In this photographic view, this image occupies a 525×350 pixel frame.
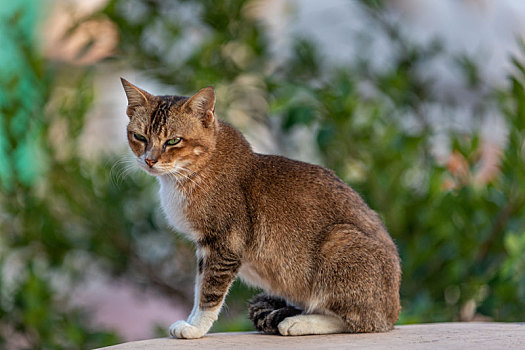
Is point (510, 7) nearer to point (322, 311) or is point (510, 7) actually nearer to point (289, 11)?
point (289, 11)

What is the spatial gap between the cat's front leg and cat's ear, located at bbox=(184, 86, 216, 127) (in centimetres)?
67

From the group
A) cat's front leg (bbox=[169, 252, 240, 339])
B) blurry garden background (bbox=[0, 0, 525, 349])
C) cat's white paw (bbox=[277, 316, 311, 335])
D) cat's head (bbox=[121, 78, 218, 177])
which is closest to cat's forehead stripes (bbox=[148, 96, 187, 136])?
cat's head (bbox=[121, 78, 218, 177])

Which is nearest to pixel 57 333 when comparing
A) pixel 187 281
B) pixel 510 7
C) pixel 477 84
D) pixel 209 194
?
pixel 187 281

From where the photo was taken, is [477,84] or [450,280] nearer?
[450,280]

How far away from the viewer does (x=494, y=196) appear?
4555 millimetres

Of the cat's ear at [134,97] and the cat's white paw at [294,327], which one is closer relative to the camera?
the cat's white paw at [294,327]

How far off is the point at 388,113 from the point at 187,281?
215 centimetres

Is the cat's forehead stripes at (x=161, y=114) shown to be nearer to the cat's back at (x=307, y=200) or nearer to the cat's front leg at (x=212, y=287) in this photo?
the cat's back at (x=307, y=200)

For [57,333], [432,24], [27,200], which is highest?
[432,24]

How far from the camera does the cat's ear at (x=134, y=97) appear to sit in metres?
3.36

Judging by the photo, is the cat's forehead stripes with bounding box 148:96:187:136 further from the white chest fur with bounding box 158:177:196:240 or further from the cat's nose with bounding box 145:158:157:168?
the white chest fur with bounding box 158:177:196:240

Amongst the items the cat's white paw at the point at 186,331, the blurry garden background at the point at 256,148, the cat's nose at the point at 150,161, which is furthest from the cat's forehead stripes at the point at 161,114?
the cat's white paw at the point at 186,331

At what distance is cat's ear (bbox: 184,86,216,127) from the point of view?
3.29 meters

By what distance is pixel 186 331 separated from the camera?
10.2ft
